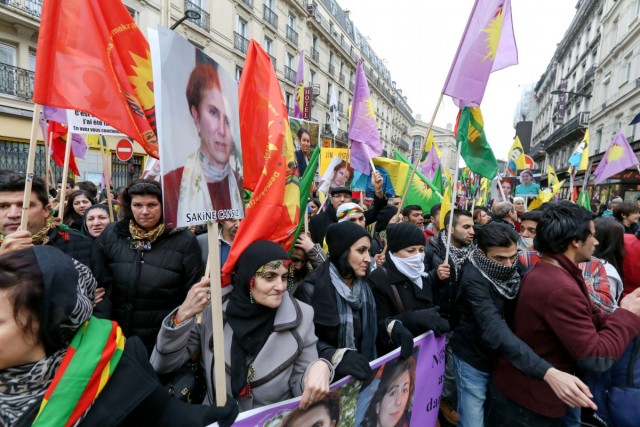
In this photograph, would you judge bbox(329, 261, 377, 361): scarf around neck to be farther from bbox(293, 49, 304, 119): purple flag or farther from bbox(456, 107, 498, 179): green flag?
bbox(293, 49, 304, 119): purple flag

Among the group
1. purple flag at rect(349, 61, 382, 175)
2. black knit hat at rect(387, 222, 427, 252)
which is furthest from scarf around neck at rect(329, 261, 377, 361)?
purple flag at rect(349, 61, 382, 175)

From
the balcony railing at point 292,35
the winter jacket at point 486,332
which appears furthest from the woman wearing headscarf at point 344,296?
the balcony railing at point 292,35

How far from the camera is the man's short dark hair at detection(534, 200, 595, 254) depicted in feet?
6.29

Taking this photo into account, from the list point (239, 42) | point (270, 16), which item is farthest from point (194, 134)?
point (270, 16)

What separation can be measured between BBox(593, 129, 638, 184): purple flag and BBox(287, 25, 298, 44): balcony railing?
22.6 m

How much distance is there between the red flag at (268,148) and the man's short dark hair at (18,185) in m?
1.26

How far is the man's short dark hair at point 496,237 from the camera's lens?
229 centimetres

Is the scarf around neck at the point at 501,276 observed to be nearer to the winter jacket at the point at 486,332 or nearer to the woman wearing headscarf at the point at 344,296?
the winter jacket at the point at 486,332

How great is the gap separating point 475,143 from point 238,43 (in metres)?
20.1

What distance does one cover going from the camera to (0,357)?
974mm

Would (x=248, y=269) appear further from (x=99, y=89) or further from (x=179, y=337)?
(x=99, y=89)

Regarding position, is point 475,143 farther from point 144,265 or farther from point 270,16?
point 270,16

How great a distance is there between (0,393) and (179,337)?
2.38 ft

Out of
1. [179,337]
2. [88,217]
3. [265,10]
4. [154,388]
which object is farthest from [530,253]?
[265,10]
